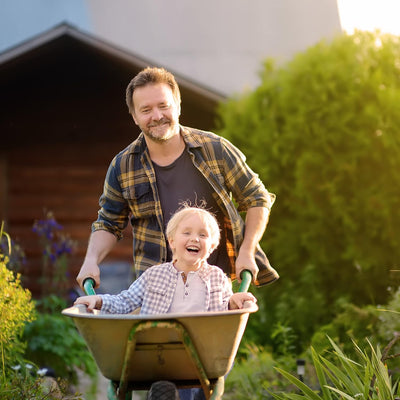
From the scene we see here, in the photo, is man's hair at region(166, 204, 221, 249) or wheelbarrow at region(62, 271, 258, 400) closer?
wheelbarrow at region(62, 271, 258, 400)

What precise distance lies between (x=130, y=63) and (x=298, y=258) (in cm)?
251

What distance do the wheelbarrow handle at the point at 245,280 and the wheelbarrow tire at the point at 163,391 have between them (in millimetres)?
531

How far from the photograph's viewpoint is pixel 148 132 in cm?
371

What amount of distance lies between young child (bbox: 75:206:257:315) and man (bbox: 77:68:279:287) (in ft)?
0.92

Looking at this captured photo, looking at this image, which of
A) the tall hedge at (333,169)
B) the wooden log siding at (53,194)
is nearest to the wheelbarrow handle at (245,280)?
the tall hedge at (333,169)

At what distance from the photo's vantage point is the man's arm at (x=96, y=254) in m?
3.54

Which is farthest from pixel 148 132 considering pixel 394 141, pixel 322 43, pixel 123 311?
pixel 322 43

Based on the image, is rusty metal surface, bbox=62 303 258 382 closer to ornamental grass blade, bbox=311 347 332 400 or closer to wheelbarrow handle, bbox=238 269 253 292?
wheelbarrow handle, bbox=238 269 253 292

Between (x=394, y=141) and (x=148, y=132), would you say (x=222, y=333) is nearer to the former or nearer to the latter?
(x=148, y=132)

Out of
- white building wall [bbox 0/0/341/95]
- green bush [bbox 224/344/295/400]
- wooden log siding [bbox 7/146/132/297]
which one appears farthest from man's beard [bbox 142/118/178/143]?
white building wall [bbox 0/0/341/95]

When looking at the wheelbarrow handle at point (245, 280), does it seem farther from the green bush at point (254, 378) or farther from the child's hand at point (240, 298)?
the green bush at point (254, 378)

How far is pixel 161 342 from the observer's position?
295cm

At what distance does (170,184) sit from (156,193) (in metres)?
0.08

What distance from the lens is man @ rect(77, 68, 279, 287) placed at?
12.2ft
